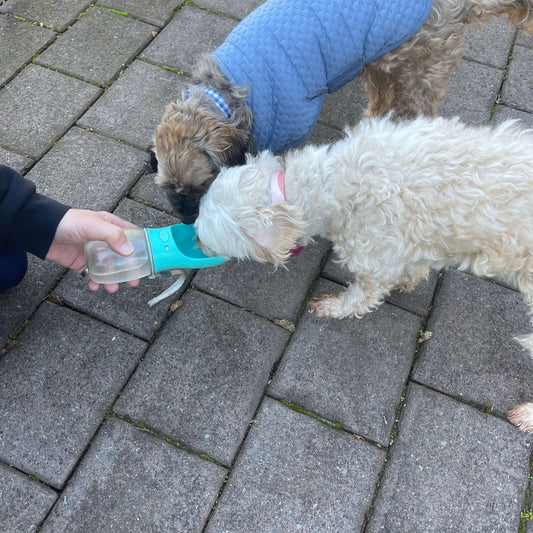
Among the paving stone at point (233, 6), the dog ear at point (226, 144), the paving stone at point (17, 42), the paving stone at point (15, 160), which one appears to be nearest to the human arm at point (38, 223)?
the dog ear at point (226, 144)

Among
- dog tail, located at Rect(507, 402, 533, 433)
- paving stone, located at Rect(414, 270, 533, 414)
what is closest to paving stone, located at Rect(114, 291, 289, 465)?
paving stone, located at Rect(414, 270, 533, 414)

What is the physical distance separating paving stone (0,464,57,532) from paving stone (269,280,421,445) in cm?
114

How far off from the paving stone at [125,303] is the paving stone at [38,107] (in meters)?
1.10

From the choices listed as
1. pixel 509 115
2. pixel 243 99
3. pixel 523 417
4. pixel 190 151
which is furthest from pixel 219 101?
pixel 509 115

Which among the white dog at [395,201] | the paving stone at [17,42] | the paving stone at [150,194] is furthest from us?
the paving stone at [17,42]

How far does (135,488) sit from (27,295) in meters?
1.22

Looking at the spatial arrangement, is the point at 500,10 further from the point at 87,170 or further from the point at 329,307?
the point at 87,170

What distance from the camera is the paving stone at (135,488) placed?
209 cm

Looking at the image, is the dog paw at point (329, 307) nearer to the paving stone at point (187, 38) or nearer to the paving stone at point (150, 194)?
the paving stone at point (150, 194)

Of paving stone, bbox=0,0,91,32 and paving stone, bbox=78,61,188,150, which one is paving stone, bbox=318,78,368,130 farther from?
paving stone, bbox=0,0,91,32

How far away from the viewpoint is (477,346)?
2613 mm

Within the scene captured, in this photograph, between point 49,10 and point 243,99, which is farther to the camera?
point 49,10

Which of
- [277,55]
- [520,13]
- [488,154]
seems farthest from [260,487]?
[520,13]

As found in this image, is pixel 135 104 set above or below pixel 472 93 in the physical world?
below
